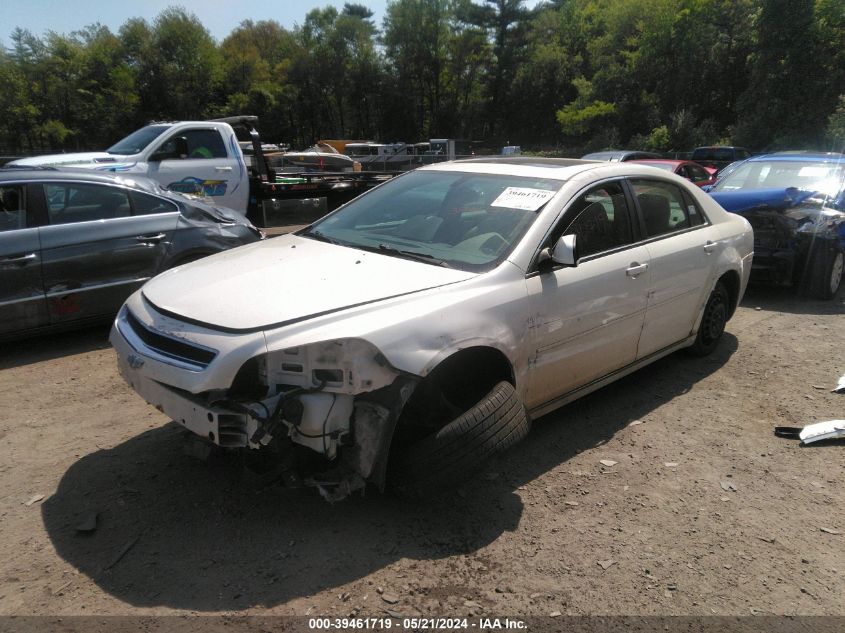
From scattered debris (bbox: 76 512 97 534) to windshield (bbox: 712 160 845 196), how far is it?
28.0 ft

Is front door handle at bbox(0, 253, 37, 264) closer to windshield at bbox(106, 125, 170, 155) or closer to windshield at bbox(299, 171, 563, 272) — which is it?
windshield at bbox(299, 171, 563, 272)

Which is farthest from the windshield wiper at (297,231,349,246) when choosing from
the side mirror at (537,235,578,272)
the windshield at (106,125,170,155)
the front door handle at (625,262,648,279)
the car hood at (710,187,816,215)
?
the windshield at (106,125,170,155)

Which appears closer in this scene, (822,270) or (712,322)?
(712,322)

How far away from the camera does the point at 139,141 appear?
10.1 metres

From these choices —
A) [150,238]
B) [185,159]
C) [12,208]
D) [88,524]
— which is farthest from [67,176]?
[185,159]

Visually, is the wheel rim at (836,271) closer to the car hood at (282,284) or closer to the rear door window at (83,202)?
the car hood at (282,284)

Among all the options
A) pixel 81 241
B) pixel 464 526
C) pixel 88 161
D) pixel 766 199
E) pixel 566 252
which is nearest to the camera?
pixel 464 526

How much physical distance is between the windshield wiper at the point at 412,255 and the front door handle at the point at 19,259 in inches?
132

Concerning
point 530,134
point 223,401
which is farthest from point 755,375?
point 530,134

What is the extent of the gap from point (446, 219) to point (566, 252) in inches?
31.8

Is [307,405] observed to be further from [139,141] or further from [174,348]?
[139,141]

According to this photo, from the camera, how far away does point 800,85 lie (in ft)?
92.8

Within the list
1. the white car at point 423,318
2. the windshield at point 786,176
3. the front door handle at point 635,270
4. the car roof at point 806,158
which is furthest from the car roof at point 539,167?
the car roof at point 806,158

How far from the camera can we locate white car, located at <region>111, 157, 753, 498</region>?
269 centimetres
